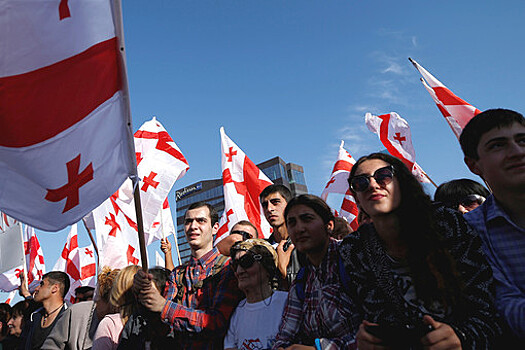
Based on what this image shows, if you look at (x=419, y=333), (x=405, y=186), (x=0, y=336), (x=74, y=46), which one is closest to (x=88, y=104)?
(x=74, y=46)

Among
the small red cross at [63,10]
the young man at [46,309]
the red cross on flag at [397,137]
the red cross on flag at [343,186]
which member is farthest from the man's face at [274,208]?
the red cross on flag at [397,137]

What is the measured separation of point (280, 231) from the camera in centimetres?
386

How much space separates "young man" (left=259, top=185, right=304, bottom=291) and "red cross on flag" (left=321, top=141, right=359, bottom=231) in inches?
135

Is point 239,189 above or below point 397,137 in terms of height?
below

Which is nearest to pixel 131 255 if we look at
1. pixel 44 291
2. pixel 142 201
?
pixel 142 201

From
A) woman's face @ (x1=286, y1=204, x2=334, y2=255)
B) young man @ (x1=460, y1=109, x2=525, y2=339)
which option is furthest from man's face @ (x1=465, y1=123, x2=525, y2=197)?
woman's face @ (x1=286, y1=204, x2=334, y2=255)

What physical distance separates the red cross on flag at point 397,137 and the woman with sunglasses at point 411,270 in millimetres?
5588

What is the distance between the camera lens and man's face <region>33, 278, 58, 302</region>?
4933 millimetres

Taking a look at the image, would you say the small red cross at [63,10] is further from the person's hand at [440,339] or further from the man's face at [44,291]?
the man's face at [44,291]

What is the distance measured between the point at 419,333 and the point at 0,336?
303 inches

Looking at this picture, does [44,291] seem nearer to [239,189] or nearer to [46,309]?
[46,309]

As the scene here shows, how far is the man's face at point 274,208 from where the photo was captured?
3910 mm

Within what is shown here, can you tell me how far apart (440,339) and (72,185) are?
1987 mm

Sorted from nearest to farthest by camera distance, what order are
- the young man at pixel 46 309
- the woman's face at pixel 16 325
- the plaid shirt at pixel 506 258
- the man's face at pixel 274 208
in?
the plaid shirt at pixel 506 258
the man's face at pixel 274 208
the young man at pixel 46 309
the woman's face at pixel 16 325
